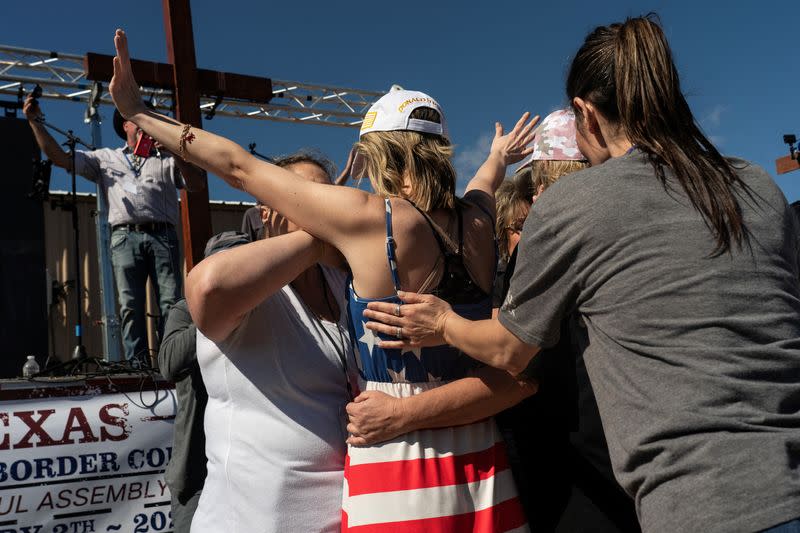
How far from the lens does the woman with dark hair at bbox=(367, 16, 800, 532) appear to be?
1.09 metres

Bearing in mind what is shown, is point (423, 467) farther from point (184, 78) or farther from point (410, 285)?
point (184, 78)

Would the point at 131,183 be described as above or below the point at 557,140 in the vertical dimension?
above

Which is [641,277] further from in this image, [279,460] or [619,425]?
[279,460]

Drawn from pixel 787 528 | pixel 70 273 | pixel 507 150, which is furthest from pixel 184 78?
pixel 70 273

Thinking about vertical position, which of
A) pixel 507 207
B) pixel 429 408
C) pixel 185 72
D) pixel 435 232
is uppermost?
pixel 185 72

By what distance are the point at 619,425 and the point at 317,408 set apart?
730 mm

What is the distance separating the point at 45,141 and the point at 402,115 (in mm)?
4984

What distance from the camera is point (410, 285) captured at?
157 centimetres

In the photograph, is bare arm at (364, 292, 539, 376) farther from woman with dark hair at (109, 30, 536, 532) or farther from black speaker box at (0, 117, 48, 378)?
black speaker box at (0, 117, 48, 378)

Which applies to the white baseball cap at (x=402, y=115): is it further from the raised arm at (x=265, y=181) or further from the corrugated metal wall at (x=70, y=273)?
the corrugated metal wall at (x=70, y=273)

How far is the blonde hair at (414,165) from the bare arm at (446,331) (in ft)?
0.80

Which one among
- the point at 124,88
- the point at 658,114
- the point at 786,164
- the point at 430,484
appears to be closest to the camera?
the point at 658,114

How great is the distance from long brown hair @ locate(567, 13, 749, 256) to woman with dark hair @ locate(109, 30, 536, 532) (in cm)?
46

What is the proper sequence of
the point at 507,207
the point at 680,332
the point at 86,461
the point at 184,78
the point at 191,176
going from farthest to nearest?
the point at 184,78
the point at 86,461
the point at 507,207
the point at 191,176
the point at 680,332
